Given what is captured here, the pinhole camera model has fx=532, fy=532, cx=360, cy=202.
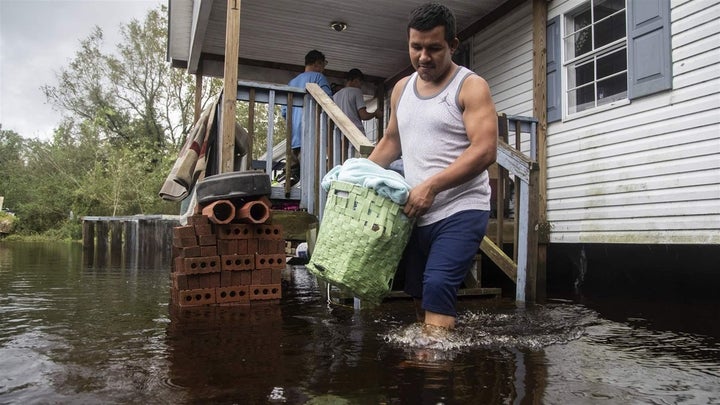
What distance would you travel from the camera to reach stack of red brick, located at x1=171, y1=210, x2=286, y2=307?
3943mm

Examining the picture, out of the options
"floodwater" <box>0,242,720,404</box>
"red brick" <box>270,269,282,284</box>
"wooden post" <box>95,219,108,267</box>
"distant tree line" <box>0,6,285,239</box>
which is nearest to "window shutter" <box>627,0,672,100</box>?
"floodwater" <box>0,242,720,404</box>

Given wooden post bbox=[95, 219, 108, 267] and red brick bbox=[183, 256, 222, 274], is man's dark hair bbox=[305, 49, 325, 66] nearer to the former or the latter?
red brick bbox=[183, 256, 222, 274]

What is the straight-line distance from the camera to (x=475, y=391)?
5.90 feet

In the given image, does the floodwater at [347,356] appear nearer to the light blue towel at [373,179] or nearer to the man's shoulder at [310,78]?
→ the light blue towel at [373,179]

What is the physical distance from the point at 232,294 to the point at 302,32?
17.3 feet

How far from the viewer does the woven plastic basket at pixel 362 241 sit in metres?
2.29

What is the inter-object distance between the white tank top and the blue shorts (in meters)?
0.05

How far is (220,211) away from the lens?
157 inches

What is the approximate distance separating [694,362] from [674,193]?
327 centimetres

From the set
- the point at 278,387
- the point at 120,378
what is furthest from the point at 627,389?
the point at 120,378

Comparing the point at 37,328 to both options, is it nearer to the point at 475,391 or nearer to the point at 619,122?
the point at 475,391

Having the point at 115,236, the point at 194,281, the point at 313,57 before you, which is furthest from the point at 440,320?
the point at 115,236

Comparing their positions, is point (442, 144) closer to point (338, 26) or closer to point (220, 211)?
point (220, 211)

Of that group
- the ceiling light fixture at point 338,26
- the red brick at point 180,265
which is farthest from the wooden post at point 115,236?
the red brick at point 180,265
